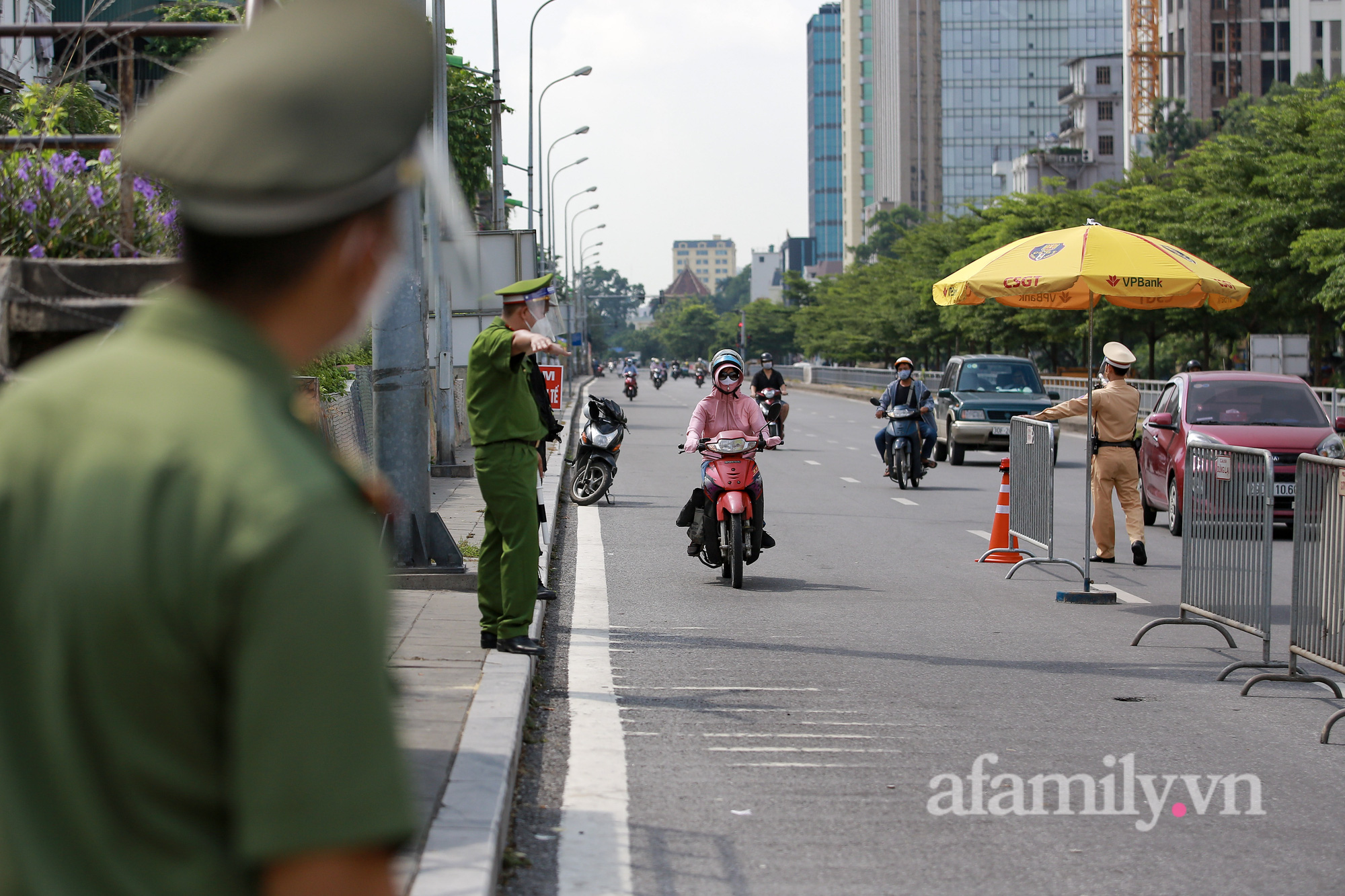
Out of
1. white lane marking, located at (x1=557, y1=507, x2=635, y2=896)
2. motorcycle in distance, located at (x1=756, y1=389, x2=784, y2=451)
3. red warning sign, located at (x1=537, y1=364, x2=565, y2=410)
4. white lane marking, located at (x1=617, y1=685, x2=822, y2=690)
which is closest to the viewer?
white lane marking, located at (x1=557, y1=507, x2=635, y2=896)

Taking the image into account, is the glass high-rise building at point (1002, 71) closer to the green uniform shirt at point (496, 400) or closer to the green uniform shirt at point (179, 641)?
the green uniform shirt at point (496, 400)

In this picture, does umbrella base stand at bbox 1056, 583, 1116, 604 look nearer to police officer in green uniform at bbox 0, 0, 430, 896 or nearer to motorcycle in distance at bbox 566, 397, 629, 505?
motorcycle in distance at bbox 566, 397, 629, 505

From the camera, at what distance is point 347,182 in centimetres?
129

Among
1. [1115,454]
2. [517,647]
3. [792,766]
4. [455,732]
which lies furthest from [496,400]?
[1115,454]

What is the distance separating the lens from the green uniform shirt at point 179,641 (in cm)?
119

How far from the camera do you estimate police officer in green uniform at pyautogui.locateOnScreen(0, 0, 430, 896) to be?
120 centimetres

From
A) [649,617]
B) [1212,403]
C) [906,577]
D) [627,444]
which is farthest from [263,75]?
[627,444]

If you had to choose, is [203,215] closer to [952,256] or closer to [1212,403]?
[1212,403]

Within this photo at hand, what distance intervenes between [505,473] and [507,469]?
0.08 feet

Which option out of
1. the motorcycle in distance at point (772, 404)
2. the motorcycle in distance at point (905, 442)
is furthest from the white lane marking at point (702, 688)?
the motorcycle in distance at point (772, 404)

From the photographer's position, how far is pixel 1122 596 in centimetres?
1077

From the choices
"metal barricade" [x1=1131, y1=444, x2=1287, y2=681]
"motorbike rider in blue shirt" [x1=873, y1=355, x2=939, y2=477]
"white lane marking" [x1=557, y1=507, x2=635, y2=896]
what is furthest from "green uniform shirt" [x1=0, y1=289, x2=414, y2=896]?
"motorbike rider in blue shirt" [x1=873, y1=355, x2=939, y2=477]

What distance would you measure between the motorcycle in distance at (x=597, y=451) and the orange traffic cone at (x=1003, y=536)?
5.16 m

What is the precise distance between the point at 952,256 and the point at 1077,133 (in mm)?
83215
